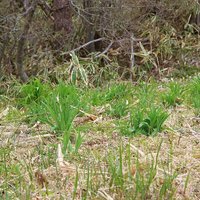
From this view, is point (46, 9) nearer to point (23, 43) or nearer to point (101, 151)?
point (23, 43)

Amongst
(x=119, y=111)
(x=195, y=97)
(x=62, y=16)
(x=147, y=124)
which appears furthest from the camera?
(x=62, y=16)

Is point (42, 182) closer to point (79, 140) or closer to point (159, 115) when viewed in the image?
point (79, 140)

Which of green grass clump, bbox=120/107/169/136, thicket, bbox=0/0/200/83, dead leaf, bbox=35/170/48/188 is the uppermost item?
dead leaf, bbox=35/170/48/188

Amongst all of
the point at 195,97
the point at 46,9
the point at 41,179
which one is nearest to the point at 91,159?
the point at 41,179

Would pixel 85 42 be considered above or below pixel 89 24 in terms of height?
below

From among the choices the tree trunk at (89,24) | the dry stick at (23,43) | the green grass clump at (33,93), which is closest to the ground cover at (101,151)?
the green grass clump at (33,93)

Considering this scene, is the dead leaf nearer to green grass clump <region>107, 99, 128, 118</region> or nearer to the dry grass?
the dry grass

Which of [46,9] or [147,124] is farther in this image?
[46,9]

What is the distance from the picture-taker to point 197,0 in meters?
8.90

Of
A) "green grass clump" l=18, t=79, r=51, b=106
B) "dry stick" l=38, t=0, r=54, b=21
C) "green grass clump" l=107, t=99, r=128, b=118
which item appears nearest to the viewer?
"green grass clump" l=107, t=99, r=128, b=118

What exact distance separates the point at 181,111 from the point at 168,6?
525 cm

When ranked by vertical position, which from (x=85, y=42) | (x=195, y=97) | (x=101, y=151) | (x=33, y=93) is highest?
(x=101, y=151)

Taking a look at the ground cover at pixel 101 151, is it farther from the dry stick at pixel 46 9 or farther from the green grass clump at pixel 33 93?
the dry stick at pixel 46 9

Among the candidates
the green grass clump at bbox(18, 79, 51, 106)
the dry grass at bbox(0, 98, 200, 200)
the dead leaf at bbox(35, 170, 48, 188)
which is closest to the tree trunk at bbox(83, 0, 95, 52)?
the green grass clump at bbox(18, 79, 51, 106)
